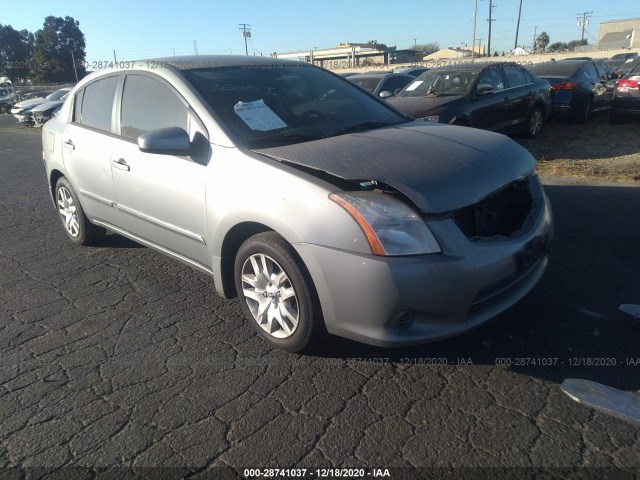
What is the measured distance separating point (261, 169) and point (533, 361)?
189cm

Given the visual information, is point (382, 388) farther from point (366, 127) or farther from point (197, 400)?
point (366, 127)

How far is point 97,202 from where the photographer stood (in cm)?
455

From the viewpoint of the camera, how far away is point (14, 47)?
6084 centimetres

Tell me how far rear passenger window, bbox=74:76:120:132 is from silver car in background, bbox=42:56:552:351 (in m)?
0.03

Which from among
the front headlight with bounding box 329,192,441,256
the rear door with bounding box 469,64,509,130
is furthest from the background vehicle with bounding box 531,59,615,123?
the front headlight with bounding box 329,192,441,256

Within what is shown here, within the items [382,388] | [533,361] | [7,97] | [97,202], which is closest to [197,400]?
[382,388]

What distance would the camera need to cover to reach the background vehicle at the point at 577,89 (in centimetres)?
1088

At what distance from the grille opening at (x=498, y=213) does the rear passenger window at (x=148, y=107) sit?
1.91 meters

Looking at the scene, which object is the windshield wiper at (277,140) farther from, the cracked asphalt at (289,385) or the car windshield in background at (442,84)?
the car windshield in background at (442,84)

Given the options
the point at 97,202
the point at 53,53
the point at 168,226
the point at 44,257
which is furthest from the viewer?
the point at 53,53

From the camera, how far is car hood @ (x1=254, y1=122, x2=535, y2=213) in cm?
274

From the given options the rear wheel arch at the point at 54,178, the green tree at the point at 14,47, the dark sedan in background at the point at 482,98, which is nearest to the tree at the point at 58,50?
the green tree at the point at 14,47

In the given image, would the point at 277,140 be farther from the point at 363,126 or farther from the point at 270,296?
the point at 270,296

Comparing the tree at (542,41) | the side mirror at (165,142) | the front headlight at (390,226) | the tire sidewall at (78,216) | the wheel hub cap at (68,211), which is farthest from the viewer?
the tree at (542,41)
